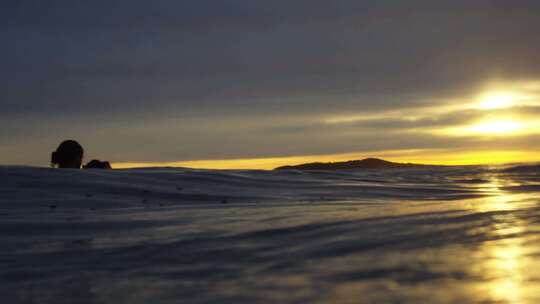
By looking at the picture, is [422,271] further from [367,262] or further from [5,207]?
[5,207]

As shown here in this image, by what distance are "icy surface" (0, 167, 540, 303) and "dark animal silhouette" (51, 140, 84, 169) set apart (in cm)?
796

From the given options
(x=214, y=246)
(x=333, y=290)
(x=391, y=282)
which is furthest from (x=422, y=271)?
(x=214, y=246)

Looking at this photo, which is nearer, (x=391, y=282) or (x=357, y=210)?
(x=391, y=282)

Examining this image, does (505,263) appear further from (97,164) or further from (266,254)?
(97,164)

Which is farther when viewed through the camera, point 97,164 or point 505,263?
point 97,164

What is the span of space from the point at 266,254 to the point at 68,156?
13.0m

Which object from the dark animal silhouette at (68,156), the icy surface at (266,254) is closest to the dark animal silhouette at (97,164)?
the dark animal silhouette at (68,156)

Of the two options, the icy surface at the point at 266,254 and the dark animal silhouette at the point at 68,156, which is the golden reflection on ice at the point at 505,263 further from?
the dark animal silhouette at the point at 68,156

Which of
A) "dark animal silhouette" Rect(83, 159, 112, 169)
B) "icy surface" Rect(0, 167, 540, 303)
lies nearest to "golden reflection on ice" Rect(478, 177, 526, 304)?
"icy surface" Rect(0, 167, 540, 303)

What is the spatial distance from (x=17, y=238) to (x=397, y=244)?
3.07m

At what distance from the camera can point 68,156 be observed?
16141mm

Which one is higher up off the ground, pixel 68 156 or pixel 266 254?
pixel 68 156

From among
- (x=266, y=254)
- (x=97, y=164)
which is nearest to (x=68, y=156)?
(x=97, y=164)

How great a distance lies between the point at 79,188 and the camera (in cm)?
1019
